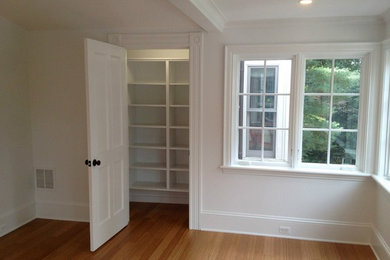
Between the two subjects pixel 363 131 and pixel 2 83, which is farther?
pixel 2 83

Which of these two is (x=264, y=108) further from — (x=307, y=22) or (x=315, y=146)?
(x=307, y=22)

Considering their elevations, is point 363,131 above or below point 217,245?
above

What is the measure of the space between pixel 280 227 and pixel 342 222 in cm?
65

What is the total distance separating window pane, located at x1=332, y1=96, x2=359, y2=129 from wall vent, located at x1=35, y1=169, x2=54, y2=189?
343 centimetres

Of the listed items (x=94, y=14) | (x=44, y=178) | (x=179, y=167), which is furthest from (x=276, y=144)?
(x=44, y=178)

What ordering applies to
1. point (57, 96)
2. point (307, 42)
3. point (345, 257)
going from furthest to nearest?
point (57, 96)
point (307, 42)
point (345, 257)

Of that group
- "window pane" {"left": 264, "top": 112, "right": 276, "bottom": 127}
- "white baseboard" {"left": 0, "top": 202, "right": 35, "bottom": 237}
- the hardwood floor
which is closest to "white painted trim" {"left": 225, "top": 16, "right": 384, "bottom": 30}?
"window pane" {"left": 264, "top": 112, "right": 276, "bottom": 127}

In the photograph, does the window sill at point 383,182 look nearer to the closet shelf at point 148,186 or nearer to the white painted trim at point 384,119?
the white painted trim at point 384,119

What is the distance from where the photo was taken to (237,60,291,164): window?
365cm

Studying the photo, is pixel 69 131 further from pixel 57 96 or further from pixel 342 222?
pixel 342 222

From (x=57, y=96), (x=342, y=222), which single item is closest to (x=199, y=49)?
(x=57, y=96)

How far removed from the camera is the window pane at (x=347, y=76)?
347 centimetres

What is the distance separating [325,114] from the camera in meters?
3.59

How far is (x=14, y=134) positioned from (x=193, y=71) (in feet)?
7.31
